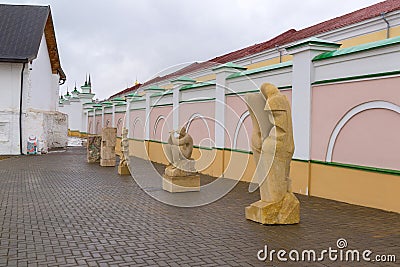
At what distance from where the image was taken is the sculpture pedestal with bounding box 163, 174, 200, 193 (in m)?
11.5

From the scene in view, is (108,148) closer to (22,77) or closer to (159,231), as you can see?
(22,77)

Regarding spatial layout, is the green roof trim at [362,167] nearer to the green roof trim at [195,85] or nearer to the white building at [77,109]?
the green roof trim at [195,85]

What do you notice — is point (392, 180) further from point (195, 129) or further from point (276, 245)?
point (195, 129)

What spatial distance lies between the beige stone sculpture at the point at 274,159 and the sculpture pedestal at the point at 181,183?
3.95 m

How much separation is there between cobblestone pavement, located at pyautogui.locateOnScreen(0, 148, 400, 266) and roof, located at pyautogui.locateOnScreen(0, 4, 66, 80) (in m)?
17.2

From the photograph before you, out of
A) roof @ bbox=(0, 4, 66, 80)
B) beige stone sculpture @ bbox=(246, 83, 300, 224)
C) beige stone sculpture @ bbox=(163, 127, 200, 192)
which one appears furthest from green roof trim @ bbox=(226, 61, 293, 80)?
roof @ bbox=(0, 4, 66, 80)

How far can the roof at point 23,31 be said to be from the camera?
85.2 feet

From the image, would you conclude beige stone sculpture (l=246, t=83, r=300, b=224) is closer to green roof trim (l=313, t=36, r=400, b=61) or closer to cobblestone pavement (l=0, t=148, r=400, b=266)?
cobblestone pavement (l=0, t=148, r=400, b=266)

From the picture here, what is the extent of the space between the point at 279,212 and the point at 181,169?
14.9ft

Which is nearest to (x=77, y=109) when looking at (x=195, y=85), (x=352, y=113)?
(x=195, y=85)

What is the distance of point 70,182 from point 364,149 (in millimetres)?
9080

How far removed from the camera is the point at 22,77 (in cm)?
2655

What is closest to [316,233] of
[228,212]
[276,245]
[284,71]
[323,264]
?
[276,245]

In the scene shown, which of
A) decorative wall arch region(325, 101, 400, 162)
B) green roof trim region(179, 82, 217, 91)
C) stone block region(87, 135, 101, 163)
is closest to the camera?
decorative wall arch region(325, 101, 400, 162)
